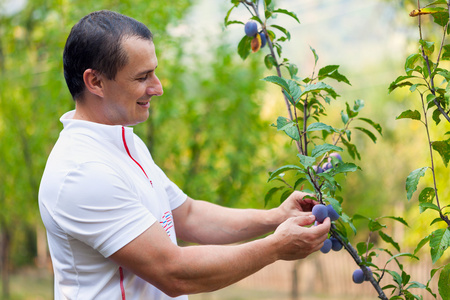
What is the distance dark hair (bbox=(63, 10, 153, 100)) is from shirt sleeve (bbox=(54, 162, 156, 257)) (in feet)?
1.13

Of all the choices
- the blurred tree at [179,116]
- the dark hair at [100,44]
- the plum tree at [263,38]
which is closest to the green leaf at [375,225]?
the plum tree at [263,38]

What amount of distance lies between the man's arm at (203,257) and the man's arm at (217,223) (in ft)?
1.53

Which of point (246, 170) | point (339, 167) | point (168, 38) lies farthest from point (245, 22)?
point (246, 170)

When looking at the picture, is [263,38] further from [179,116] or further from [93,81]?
[179,116]

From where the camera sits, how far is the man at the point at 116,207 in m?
1.44

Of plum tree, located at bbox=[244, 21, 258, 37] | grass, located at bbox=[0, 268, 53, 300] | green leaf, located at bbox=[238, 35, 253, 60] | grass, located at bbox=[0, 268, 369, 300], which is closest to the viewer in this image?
plum tree, located at bbox=[244, 21, 258, 37]

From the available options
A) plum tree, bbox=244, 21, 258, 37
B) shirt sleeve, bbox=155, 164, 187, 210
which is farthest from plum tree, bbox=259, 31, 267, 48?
shirt sleeve, bbox=155, 164, 187, 210

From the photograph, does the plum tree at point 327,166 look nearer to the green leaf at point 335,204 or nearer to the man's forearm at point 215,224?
the green leaf at point 335,204

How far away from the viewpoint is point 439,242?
4.87ft

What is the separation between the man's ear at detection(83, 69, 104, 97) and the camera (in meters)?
1.63

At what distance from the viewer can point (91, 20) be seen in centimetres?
166

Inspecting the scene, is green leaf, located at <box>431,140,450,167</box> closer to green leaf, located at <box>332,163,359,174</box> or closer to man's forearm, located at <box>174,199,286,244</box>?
green leaf, located at <box>332,163,359,174</box>

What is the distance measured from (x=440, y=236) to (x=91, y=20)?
1261mm

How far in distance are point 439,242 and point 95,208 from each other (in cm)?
99
